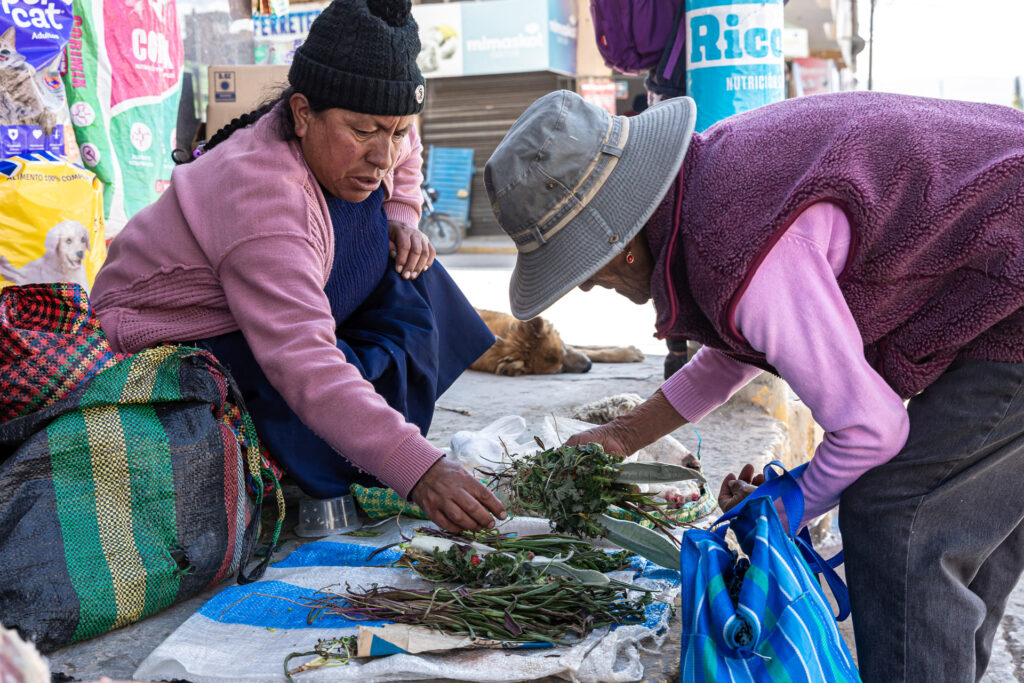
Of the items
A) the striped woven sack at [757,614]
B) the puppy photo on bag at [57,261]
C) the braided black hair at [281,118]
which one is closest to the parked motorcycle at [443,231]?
the puppy photo on bag at [57,261]

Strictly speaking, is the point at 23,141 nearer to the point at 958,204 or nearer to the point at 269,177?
the point at 269,177

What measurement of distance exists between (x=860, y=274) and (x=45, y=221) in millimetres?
3310

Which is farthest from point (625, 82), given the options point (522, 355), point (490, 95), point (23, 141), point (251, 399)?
point (251, 399)

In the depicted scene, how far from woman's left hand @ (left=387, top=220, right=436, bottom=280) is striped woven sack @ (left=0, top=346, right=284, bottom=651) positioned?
0.75 m

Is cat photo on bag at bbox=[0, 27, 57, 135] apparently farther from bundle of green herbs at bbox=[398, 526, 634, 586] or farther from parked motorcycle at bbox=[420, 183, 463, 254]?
parked motorcycle at bbox=[420, 183, 463, 254]

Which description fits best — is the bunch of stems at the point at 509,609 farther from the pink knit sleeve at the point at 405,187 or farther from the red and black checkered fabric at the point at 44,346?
the pink knit sleeve at the point at 405,187

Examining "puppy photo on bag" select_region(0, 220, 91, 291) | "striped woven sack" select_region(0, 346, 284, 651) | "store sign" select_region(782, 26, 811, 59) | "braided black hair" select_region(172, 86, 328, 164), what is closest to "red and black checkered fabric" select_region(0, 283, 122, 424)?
"striped woven sack" select_region(0, 346, 284, 651)

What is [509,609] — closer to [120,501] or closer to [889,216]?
[120,501]

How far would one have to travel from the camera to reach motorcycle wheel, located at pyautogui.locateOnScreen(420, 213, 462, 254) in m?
14.6

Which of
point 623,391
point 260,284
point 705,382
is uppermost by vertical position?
point 260,284

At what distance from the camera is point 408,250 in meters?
2.80

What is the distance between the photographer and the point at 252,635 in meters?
1.96

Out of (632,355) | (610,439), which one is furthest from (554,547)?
(632,355)

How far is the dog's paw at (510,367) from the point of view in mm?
4934
